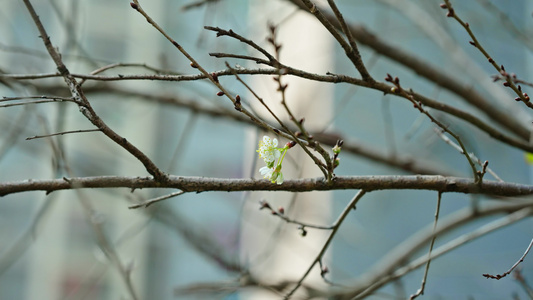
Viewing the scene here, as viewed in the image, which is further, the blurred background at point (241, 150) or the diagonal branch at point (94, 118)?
the blurred background at point (241, 150)

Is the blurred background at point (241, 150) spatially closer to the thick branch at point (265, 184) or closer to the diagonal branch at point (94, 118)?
the thick branch at point (265, 184)

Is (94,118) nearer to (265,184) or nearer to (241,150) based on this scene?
(265,184)

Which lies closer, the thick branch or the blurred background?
the thick branch

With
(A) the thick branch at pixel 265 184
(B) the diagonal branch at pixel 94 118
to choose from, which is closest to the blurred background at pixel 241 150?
(A) the thick branch at pixel 265 184

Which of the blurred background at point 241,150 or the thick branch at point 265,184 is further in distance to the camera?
the blurred background at point 241,150

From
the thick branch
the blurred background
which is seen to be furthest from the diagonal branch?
the blurred background

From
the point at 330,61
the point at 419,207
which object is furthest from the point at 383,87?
the point at 419,207

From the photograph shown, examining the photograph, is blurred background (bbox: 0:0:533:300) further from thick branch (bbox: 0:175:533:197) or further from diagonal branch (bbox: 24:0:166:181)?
diagonal branch (bbox: 24:0:166:181)

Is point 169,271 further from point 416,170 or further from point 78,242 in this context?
point 416,170

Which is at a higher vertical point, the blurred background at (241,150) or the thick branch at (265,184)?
the blurred background at (241,150)
